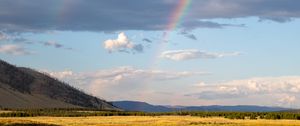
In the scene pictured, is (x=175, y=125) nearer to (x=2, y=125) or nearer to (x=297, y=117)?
(x=2, y=125)

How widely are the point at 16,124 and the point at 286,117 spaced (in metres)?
116

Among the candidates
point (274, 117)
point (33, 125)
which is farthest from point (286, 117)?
point (33, 125)

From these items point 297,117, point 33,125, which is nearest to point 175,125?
point 33,125

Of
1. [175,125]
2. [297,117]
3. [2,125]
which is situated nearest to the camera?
[2,125]

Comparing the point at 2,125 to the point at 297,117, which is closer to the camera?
the point at 2,125

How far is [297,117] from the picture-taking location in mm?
193125

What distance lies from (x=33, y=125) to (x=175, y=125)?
1280 inches

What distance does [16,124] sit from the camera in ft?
356

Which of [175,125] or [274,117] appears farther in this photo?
[274,117]

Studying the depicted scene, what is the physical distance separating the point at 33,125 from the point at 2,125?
705 centimetres

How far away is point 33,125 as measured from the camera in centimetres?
10944

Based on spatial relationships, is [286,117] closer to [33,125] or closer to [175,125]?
[175,125]

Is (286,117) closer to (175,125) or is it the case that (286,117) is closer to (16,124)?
(175,125)

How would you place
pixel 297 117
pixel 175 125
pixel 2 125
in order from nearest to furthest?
pixel 2 125, pixel 175 125, pixel 297 117
